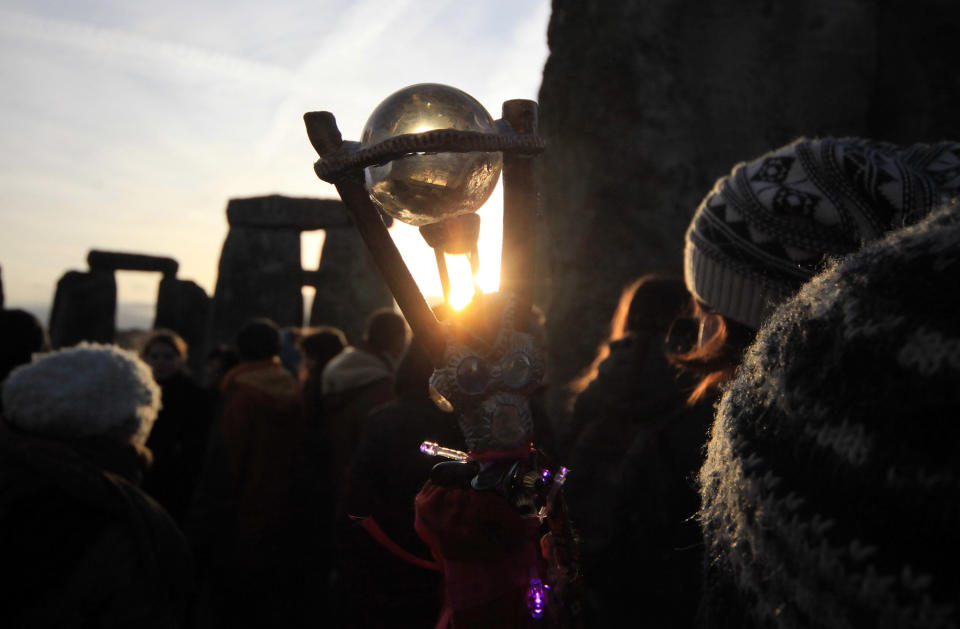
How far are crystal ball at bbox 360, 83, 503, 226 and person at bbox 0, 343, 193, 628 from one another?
1336 mm

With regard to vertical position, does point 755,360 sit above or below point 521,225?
below

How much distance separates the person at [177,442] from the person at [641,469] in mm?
A: 2381

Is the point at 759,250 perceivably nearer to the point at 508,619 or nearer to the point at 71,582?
the point at 508,619

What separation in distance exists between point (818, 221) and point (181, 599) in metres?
1.85

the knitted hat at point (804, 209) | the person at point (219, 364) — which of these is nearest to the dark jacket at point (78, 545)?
the knitted hat at point (804, 209)

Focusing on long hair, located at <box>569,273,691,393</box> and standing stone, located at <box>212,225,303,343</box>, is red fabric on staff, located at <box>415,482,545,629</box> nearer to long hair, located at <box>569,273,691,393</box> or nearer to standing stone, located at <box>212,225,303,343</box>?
long hair, located at <box>569,273,691,393</box>

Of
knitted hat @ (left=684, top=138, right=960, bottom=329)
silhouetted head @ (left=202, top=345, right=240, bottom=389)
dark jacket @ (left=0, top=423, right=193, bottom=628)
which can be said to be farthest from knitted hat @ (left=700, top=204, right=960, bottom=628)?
silhouetted head @ (left=202, top=345, right=240, bottom=389)

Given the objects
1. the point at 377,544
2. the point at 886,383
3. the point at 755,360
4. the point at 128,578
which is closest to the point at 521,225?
the point at 755,360

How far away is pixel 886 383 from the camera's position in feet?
1.45

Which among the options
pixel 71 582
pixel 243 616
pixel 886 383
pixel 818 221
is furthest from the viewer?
pixel 243 616

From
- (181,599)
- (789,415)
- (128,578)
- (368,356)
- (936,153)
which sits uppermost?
(936,153)

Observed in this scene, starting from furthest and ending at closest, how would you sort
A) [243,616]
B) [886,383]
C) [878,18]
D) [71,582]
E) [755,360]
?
[878,18] → [243,616] → [71,582] → [755,360] → [886,383]

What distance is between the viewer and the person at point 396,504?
1759 mm

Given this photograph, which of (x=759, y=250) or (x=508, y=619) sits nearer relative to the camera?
(x=508, y=619)
